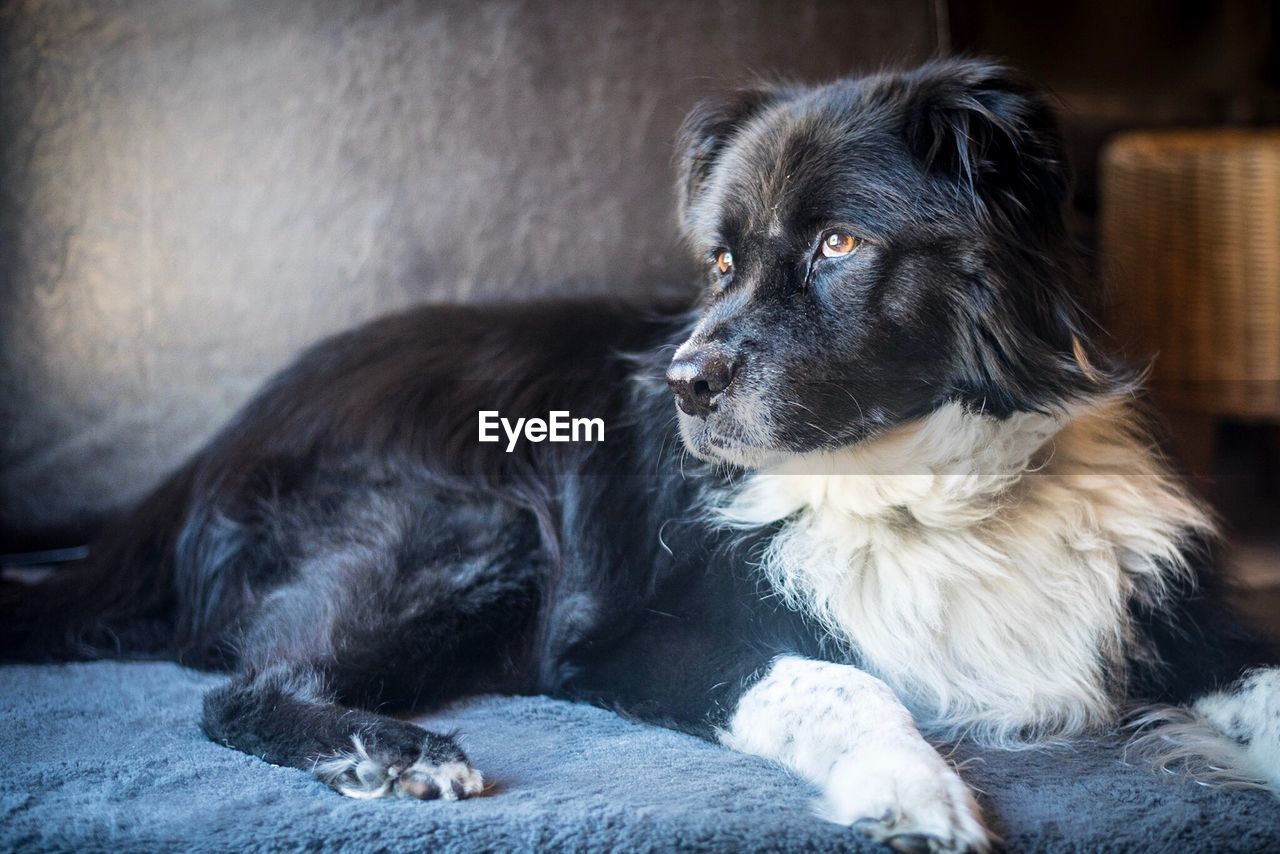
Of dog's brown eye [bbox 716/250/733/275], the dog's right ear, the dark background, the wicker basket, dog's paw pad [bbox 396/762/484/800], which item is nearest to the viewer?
dog's paw pad [bbox 396/762/484/800]

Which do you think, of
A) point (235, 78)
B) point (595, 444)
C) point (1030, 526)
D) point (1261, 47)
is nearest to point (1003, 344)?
point (1030, 526)

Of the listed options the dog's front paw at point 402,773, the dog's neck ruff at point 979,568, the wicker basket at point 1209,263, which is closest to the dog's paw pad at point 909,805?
the dog's neck ruff at point 979,568

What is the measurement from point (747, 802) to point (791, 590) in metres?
0.41

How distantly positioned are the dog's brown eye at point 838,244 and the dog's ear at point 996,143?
0.16 meters

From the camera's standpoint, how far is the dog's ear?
146 cm

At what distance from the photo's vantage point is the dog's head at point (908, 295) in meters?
1.47

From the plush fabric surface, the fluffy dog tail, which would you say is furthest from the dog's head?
the fluffy dog tail

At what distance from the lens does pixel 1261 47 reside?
3.79m

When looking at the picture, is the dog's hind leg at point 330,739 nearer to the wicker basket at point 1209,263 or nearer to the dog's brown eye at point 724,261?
the dog's brown eye at point 724,261

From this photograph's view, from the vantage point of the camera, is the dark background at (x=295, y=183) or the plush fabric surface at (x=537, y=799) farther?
the dark background at (x=295, y=183)

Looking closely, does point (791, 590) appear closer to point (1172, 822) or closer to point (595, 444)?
point (595, 444)

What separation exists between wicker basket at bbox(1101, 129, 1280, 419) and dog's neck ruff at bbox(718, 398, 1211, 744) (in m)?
1.39

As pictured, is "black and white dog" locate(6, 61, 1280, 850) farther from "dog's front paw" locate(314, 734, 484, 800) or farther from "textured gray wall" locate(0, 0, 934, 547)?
"textured gray wall" locate(0, 0, 934, 547)

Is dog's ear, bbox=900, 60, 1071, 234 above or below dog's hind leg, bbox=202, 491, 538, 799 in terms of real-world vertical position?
above
